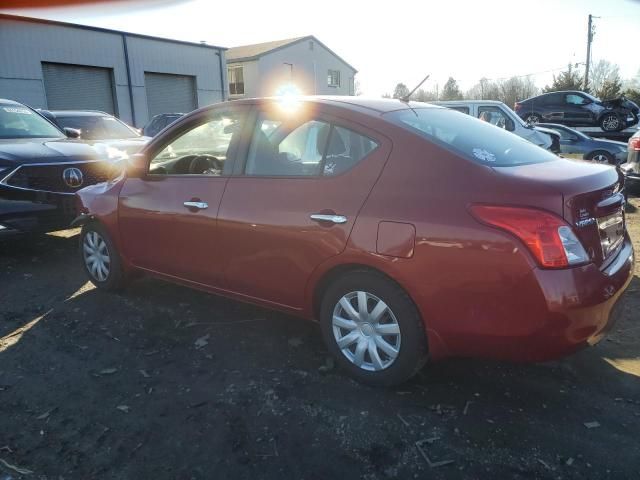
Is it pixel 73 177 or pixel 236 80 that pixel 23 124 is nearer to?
pixel 73 177

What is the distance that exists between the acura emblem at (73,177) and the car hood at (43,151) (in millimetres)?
151

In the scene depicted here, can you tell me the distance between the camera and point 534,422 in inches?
105

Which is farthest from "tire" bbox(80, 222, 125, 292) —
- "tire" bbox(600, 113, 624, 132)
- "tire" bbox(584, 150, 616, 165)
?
"tire" bbox(600, 113, 624, 132)

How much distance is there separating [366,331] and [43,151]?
15.8 ft

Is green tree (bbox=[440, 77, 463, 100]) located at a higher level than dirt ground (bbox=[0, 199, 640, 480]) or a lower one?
higher

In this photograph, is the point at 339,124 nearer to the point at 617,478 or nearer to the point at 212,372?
the point at 212,372

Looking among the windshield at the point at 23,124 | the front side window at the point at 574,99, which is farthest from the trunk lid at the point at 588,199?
the front side window at the point at 574,99

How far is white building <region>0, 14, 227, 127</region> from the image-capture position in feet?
72.4

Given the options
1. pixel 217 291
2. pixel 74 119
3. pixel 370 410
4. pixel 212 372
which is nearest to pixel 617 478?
pixel 370 410

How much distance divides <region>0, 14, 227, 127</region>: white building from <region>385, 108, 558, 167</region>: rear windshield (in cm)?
2330

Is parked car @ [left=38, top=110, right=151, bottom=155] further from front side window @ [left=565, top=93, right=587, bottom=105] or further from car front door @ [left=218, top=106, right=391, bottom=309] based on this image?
front side window @ [left=565, top=93, right=587, bottom=105]

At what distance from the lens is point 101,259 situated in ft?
15.3

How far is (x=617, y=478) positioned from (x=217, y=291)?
A: 2.67m

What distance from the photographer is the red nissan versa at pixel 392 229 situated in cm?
243
